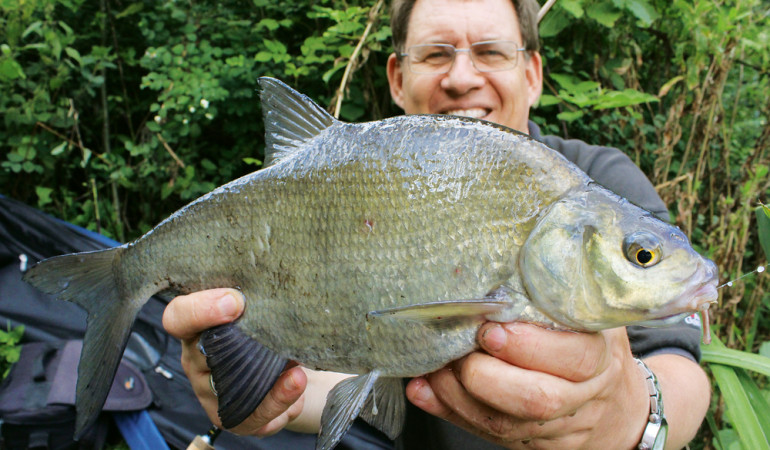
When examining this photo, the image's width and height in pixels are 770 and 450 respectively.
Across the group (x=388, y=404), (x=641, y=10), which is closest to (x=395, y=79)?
(x=641, y=10)

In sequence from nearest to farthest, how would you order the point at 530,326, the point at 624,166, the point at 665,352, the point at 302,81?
1. the point at 530,326
2. the point at 665,352
3. the point at 624,166
4. the point at 302,81

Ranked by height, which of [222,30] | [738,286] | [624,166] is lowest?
[738,286]

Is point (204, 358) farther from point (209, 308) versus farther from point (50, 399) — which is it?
point (50, 399)

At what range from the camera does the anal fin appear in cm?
101

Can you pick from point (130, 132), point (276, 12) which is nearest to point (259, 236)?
point (276, 12)

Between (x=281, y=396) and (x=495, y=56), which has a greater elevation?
(x=495, y=56)

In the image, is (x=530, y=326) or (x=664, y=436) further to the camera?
(x=664, y=436)

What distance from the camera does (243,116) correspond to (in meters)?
3.43

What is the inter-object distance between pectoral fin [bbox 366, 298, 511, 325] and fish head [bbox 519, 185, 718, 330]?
0.07 metres

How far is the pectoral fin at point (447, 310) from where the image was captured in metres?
0.79

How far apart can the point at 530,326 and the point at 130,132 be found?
3.82 m

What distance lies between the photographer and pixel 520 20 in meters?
2.03

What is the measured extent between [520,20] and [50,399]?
2.51 m

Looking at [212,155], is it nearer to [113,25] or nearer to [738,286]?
[113,25]
